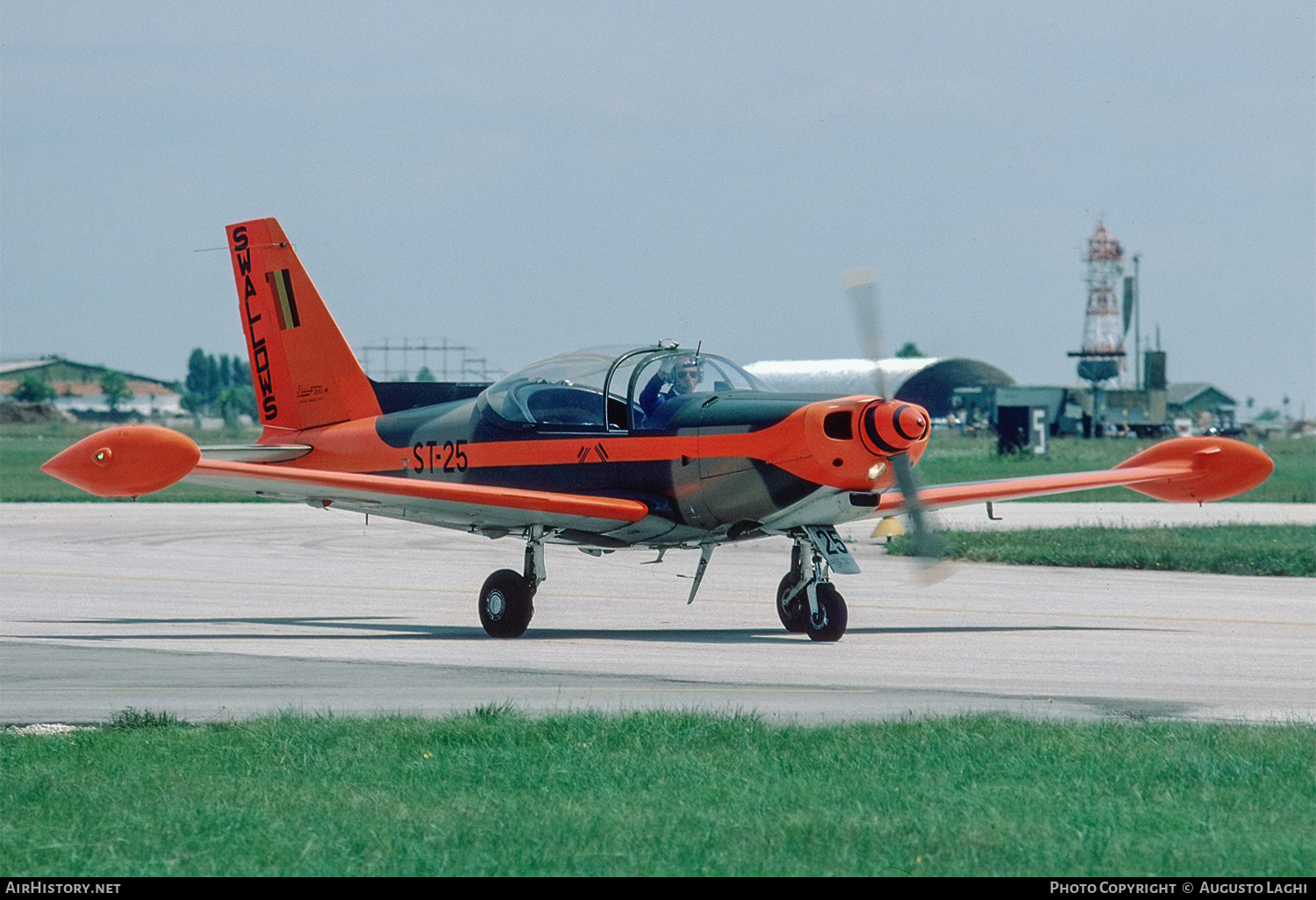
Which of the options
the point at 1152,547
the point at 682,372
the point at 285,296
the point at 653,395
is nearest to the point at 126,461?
the point at 653,395

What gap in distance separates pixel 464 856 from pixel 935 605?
13.0 meters

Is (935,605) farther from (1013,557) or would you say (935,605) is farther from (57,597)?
(57,597)

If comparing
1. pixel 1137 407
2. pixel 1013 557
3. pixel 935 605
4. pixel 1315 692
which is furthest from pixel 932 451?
pixel 1315 692

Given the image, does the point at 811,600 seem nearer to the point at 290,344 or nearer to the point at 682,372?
the point at 682,372

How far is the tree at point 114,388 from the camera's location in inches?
6916

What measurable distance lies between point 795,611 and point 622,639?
65.2 inches

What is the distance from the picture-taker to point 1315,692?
11.5 m

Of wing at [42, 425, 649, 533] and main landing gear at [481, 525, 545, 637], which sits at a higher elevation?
wing at [42, 425, 649, 533]

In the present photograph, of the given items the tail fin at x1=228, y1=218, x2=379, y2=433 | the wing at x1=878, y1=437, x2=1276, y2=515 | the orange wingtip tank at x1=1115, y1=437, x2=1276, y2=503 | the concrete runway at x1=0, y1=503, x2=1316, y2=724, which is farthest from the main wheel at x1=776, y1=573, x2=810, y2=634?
the tail fin at x1=228, y1=218, x2=379, y2=433

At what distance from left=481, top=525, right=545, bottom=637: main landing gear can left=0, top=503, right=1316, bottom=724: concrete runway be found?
0.79 ft

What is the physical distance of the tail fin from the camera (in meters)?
18.9

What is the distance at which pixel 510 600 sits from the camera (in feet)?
51.8

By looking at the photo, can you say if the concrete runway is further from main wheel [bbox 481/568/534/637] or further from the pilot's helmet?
the pilot's helmet

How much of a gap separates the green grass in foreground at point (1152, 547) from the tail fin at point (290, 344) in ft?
25.9
